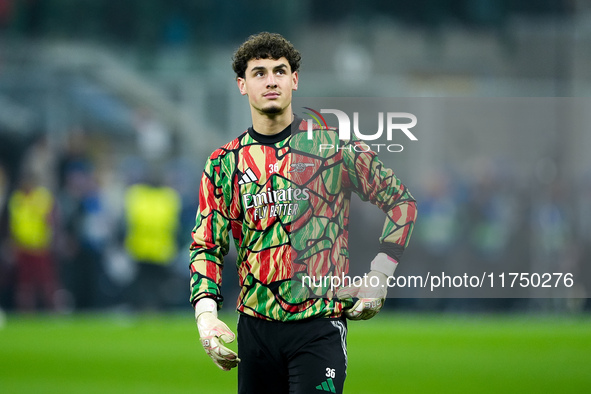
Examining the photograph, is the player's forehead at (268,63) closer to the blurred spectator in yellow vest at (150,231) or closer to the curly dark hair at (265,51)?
the curly dark hair at (265,51)

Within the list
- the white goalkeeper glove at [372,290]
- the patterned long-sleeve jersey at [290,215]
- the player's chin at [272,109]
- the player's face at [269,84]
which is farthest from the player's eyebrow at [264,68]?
the white goalkeeper glove at [372,290]

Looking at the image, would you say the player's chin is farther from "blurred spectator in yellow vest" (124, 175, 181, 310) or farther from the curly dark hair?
"blurred spectator in yellow vest" (124, 175, 181, 310)

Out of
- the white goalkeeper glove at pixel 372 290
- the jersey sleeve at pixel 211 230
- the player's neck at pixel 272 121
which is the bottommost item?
the white goalkeeper glove at pixel 372 290

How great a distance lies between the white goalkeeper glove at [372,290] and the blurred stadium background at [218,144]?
15 cm

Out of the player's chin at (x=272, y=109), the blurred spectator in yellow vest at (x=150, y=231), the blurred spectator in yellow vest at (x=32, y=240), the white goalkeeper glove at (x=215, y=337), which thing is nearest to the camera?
the white goalkeeper glove at (x=215, y=337)

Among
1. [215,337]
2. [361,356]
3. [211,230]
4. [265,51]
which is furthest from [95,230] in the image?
[215,337]

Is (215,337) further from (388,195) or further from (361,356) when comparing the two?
(361,356)

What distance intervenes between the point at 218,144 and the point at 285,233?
1422 cm

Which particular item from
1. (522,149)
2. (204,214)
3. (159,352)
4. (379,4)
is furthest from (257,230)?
(379,4)

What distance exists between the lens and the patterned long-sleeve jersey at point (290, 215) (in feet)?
15.8

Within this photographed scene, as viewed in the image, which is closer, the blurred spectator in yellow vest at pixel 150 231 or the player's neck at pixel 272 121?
the player's neck at pixel 272 121

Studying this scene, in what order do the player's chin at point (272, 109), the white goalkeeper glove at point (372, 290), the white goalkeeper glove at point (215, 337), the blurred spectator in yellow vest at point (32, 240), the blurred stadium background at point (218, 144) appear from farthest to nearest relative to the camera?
the blurred spectator in yellow vest at point (32, 240) → the blurred stadium background at point (218, 144) → the player's chin at point (272, 109) → the white goalkeeper glove at point (372, 290) → the white goalkeeper glove at point (215, 337)

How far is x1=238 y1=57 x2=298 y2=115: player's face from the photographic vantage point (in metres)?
4.84

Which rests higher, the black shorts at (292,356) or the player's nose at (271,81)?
the player's nose at (271,81)
